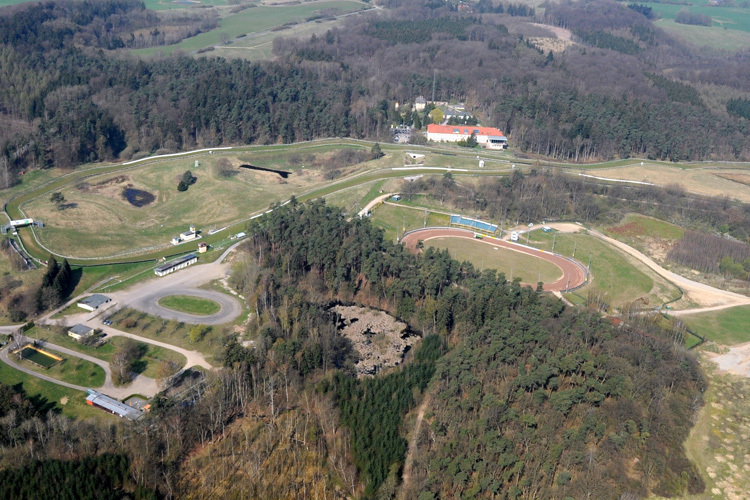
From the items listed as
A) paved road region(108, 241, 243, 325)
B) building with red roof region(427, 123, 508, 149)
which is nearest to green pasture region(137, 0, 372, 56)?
building with red roof region(427, 123, 508, 149)

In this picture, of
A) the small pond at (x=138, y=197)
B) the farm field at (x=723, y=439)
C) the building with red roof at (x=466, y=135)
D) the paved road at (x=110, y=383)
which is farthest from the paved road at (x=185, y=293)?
the building with red roof at (x=466, y=135)

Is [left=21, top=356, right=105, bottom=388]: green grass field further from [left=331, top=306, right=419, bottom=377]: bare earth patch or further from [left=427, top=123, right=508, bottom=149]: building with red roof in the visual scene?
[left=427, top=123, right=508, bottom=149]: building with red roof

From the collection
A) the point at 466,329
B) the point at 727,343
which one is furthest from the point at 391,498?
the point at 727,343

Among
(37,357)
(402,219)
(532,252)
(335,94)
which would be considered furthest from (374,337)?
(335,94)

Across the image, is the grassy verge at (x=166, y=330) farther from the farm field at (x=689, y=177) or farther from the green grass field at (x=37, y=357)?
the farm field at (x=689, y=177)

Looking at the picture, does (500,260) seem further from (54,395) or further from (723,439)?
(54,395)

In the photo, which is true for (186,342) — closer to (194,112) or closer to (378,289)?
(378,289)
